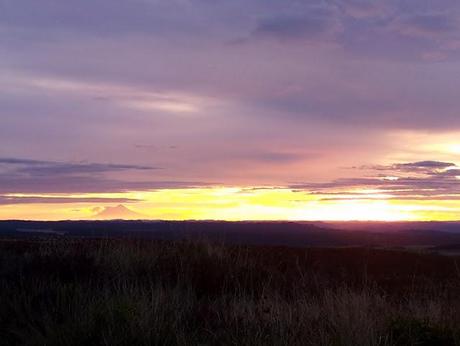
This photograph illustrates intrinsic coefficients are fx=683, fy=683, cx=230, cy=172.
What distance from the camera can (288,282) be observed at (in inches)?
553

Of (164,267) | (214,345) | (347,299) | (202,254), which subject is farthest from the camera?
(202,254)

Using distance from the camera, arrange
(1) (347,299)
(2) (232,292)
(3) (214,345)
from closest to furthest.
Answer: (3) (214,345)
(1) (347,299)
(2) (232,292)

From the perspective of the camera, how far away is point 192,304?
10.2 metres

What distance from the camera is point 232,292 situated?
1280 centimetres

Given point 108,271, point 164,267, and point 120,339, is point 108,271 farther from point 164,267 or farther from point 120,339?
point 120,339

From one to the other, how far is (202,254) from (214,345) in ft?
24.2

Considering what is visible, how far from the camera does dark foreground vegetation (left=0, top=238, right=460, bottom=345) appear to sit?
25.7ft

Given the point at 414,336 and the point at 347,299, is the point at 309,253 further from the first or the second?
the point at 414,336

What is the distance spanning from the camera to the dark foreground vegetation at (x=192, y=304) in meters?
7.83

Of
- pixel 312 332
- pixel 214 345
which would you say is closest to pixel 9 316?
pixel 214 345

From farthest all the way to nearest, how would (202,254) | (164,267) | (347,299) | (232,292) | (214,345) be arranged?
(202,254) → (164,267) → (232,292) → (347,299) → (214,345)

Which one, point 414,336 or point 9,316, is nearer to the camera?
point 414,336

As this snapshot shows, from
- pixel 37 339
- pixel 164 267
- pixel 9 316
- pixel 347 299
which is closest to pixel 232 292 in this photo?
pixel 164 267

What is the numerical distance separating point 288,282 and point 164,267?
8.40ft
